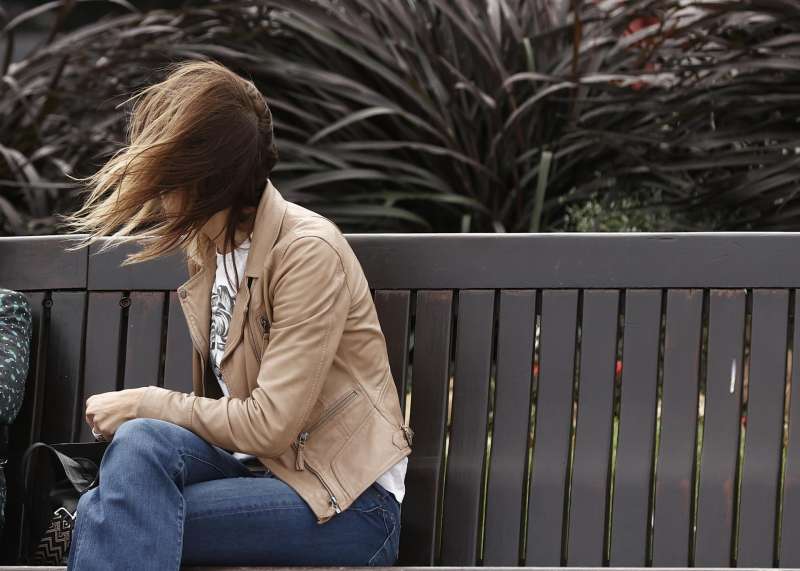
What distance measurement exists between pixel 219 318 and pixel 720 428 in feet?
3.88

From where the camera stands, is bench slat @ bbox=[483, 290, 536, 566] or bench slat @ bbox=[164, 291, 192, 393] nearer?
bench slat @ bbox=[483, 290, 536, 566]

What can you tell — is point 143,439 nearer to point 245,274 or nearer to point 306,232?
point 245,274

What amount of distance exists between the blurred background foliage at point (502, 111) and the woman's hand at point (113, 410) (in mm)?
1388

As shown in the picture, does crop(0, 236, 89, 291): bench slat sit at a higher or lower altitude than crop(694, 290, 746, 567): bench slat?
higher

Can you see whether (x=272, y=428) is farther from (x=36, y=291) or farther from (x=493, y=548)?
(x=36, y=291)

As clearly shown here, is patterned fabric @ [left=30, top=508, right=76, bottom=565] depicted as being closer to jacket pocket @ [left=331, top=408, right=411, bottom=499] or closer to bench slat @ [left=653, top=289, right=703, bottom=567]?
jacket pocket @ [left=331, top=408, right=411, bottom=499]

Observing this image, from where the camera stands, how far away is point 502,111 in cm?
416

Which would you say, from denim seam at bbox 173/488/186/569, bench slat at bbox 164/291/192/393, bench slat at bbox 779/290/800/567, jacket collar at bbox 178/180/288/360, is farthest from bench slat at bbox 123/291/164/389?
bench slat at bbox 779/290/800/567

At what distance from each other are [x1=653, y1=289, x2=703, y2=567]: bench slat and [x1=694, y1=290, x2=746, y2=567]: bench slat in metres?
0.03

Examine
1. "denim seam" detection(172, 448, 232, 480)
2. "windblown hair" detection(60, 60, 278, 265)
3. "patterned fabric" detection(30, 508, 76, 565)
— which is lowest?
"patterned fabric" detection(30, 508, 76, 565)

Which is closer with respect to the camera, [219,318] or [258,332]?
[258,332]

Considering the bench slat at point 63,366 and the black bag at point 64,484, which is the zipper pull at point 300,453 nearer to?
the black bag at point 64,484

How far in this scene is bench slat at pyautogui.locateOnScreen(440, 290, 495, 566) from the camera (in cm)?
278

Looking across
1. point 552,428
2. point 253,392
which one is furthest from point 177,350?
point 552,428
